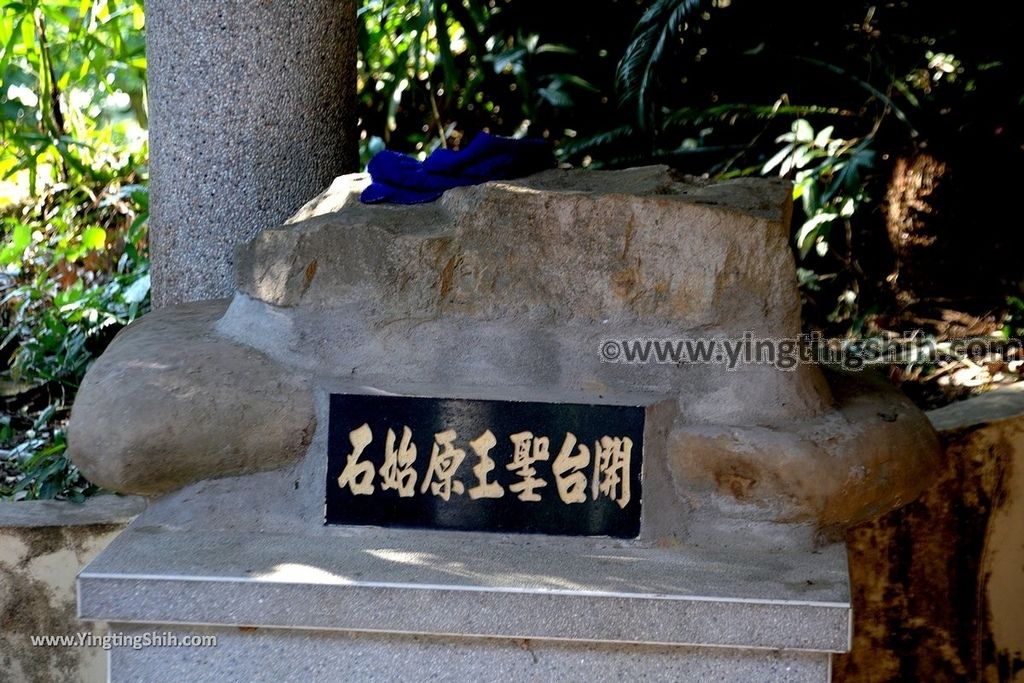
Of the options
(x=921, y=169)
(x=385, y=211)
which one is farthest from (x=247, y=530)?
(x=921, y=169)

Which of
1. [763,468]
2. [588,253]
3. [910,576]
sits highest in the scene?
[588,253]

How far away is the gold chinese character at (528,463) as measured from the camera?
2.12 m

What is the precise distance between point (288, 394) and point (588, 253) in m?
0.66

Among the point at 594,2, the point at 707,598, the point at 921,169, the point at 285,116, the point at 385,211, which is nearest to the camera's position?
the point at 707,598

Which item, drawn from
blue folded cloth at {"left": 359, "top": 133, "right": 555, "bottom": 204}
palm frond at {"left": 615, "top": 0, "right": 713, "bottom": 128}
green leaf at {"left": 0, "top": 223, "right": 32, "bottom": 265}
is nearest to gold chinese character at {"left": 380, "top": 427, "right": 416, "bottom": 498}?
blue folded cloth at {"left": 359, "top": 133, "right": 555, "bottom": 204}

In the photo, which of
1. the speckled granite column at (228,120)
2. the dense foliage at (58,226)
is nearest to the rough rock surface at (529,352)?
the speckled granite column at (228,120)

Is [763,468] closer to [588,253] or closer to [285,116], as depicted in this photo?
[588,253]

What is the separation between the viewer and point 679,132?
4492 mm

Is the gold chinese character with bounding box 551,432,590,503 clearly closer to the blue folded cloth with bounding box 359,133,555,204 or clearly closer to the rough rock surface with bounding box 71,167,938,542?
the rough rock surface with bounding box 71,167,938,542

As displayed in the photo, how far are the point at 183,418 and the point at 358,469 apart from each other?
356 mm

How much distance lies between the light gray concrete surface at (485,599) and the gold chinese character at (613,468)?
0.54 ft

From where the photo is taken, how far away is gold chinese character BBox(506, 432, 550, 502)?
212cm

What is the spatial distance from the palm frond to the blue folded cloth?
4.83 ft

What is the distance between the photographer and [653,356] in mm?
2217
